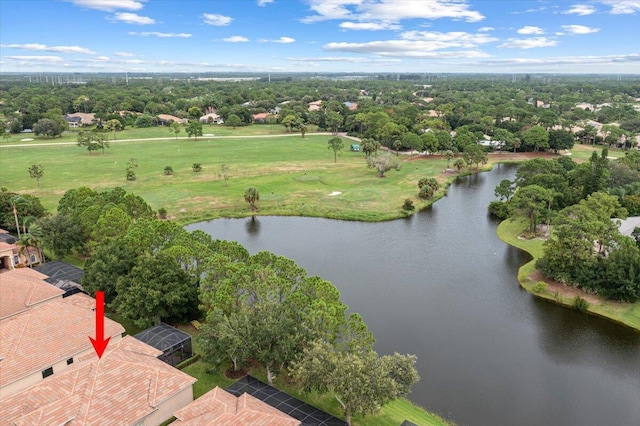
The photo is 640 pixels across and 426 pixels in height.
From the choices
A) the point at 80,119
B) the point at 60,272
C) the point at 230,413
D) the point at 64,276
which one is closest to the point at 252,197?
the point at 60,272

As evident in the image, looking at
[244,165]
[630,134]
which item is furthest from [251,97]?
[630,134]

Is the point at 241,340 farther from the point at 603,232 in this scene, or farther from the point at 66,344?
the point at 603,232

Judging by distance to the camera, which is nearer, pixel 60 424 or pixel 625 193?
pixel 60 424

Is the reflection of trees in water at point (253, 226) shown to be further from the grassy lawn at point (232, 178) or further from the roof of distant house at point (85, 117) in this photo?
the roof of distant house at point (85, 117)

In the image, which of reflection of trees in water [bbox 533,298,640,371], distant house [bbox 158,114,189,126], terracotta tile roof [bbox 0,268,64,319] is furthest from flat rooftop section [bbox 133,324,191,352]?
distant house [bbox 158,114,189,126]

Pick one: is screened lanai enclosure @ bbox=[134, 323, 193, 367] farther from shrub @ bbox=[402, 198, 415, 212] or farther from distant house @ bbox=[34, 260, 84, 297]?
shrub @ bbox=[402, 198, 415, 212]
